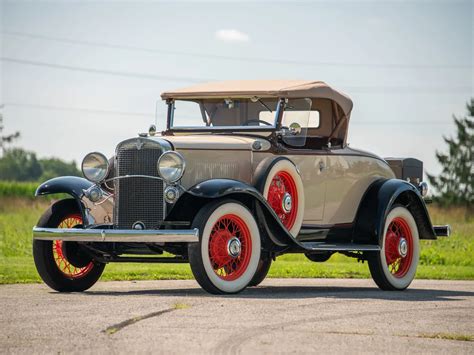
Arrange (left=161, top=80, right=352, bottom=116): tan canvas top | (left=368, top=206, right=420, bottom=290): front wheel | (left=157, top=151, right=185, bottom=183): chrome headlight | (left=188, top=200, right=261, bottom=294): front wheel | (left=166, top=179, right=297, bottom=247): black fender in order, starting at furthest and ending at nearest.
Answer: (left=368, top=206, right=420, bottom=290): front wheel → (left=161, top=80, right=352, bottom=116): tan canvas top → (left=157, top=151, right=185, bottom=183): chrome headlight → (left=166, top=179, right=297, bottom=247): black fender → (left=188, top=200, right=261, bottom=294): front wheel

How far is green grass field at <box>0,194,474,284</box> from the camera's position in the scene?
49.9ft

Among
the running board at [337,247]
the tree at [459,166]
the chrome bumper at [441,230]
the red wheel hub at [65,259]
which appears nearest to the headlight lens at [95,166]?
the red wheel hub at [65,259]

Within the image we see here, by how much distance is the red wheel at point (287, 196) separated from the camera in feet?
40.0

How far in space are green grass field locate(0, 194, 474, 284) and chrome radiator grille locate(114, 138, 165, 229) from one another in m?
2.47

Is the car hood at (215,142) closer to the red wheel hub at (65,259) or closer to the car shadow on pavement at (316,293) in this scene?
the red wheel hub at (65,259)

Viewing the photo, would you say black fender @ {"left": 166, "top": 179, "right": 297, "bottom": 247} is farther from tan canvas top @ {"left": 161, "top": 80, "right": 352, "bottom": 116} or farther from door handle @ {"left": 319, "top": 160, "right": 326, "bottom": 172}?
tan canvas top @ {"left": 161, "top": 80, "right": 352, "bottom": 116}

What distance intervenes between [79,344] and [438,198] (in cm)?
6832

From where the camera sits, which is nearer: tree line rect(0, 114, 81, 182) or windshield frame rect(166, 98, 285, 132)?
windshield frame rect(166, 98, 285, 132)

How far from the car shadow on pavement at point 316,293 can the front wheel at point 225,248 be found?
0.19 meters

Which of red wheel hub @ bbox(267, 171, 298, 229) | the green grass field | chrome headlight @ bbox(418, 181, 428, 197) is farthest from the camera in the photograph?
the green grass field

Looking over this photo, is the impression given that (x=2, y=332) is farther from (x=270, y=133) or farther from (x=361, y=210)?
(x=361, y=210)

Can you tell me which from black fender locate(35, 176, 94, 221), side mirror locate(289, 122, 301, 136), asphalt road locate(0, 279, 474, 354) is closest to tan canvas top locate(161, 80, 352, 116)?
side mirror locate(289, 122, 301, 136)

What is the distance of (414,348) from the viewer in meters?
7.72

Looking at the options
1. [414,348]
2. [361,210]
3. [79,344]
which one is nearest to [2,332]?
[79,344]
